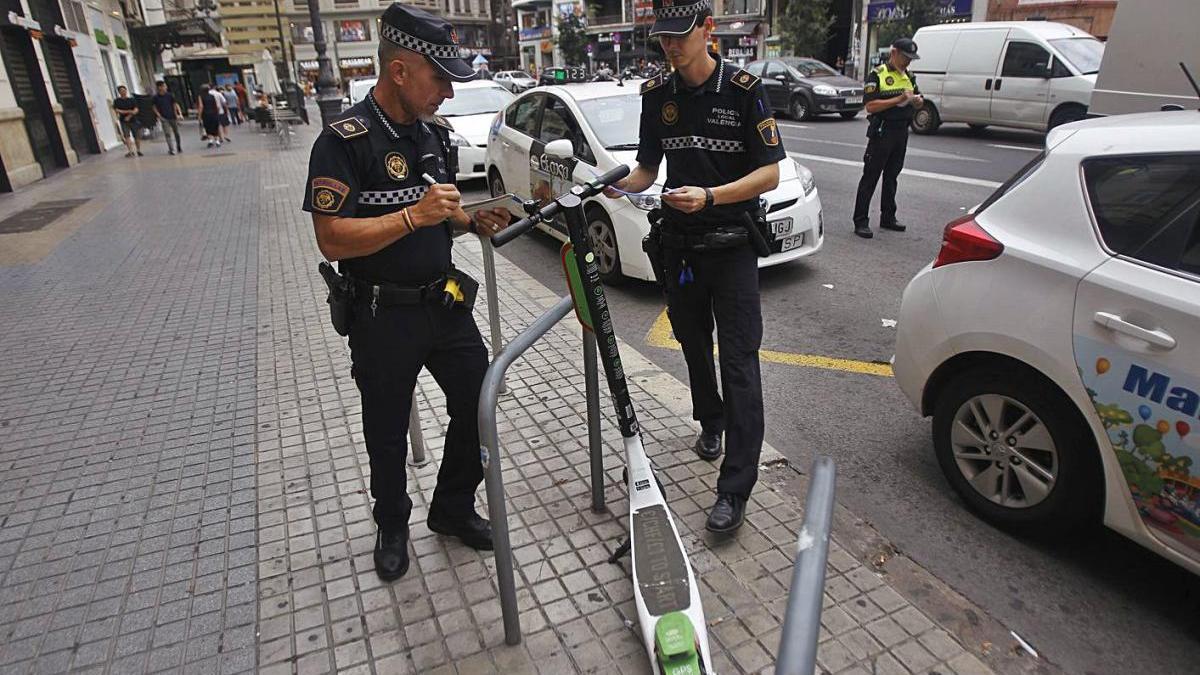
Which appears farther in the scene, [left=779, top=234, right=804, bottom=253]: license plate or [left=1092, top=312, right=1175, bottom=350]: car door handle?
[left=779, top=234, right=804, bottom=253]: license plate

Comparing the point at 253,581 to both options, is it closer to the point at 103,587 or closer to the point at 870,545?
the point at 103,587

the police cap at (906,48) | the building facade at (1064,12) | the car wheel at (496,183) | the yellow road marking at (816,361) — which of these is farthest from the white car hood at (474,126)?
the building facade at (1064,12)

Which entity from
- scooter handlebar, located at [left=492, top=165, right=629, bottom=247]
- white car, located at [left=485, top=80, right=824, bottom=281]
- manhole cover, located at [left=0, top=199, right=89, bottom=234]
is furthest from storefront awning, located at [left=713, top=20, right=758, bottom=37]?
scooter handlebar, located at [left=492, top=165, right=629, bottom=247]

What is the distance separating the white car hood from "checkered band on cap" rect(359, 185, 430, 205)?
8.92 meters

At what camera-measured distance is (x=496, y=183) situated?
921 cm

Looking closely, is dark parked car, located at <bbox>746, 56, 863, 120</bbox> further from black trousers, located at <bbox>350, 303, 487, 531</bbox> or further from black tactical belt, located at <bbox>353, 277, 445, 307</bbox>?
black tactical belt, located at <bbox>353, 277, 445, 307</bbox>

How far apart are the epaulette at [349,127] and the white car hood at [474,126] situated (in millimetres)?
A: 8990

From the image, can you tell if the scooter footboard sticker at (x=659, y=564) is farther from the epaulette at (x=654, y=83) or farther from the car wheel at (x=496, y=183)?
the car wheel at (x=496, y=183)

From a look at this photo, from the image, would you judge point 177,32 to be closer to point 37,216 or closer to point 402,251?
point 37,216

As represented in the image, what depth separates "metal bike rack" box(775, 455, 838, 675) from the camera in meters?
1.12

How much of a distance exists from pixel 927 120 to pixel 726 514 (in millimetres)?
15198

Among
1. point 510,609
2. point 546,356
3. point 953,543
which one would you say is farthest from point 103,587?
point 953,543

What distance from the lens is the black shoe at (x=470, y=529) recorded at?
119 inches

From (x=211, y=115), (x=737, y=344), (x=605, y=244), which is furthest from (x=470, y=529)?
(x=211, y=115)
